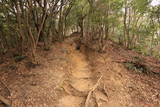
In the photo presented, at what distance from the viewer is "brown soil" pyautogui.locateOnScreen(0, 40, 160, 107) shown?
5.37 m

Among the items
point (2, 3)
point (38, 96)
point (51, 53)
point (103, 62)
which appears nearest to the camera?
point (38, 96)

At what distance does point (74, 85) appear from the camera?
6.56m

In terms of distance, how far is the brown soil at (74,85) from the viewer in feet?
17.6

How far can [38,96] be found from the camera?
547 cm

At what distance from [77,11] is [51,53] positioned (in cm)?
618

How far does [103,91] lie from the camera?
238 inches

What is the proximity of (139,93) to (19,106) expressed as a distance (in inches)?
199

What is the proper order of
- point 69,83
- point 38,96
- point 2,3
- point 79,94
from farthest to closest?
point 2,3 < point 69,83 < point 79,94 < point 38,96

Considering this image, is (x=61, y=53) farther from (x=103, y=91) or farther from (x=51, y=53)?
(x=103, y=91)

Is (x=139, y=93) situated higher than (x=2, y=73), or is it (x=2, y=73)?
(x=2, y=73)

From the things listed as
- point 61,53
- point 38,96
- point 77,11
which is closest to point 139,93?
point 38,96

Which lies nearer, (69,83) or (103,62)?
(69,83)

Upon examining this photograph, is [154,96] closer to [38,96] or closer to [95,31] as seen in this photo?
[38,96]

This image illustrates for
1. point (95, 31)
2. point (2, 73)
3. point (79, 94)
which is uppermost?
point (95, 31)
